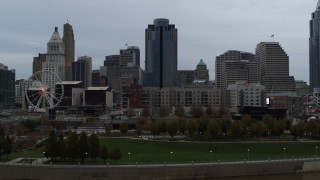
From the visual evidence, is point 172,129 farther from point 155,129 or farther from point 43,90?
point 43,90

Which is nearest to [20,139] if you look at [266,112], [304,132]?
[304,132]

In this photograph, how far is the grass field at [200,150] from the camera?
60.3 meters

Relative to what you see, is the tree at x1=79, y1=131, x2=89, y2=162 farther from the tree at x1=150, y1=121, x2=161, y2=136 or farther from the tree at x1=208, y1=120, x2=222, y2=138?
the tree at x1=208, y1=120, x2=222, y2=138

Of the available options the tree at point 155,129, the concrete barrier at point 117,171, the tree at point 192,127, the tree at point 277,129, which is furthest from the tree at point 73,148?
the tree at point 277,129

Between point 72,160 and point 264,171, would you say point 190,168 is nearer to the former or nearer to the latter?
point 264,171

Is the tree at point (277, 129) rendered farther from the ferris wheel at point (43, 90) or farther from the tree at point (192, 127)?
the ferris wheel at point (43, 90)

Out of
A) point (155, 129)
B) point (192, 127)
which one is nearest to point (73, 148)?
point (155, 129)

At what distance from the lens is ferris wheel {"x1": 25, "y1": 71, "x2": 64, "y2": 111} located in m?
130

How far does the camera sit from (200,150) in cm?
6744

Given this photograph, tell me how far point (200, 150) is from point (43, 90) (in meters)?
70.7

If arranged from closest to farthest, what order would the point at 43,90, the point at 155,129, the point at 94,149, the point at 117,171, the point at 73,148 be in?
the point at 117,171 → the point at 73,148 → the point at 94,149 → the point at 155,129 → the point at 43,90

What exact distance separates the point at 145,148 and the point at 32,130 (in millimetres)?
34192

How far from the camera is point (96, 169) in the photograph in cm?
5025

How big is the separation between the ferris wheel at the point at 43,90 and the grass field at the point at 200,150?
196 feet
